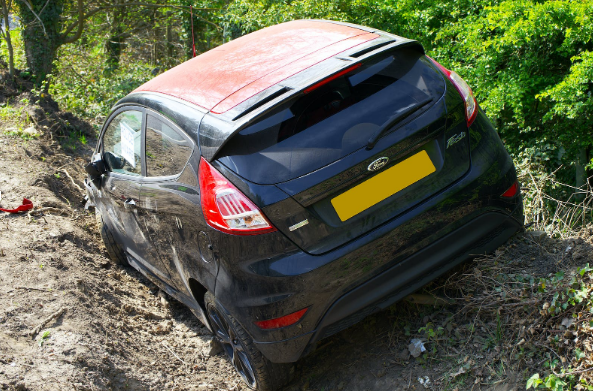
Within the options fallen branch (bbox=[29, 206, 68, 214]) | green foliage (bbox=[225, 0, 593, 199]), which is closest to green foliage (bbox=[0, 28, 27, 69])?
fallen branch (bbox=[29, 206, 68, 214])

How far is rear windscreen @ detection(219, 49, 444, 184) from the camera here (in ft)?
8.93

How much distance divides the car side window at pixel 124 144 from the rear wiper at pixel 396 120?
1728 mm

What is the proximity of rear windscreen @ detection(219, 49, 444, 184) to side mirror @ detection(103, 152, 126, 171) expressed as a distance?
1.71 m

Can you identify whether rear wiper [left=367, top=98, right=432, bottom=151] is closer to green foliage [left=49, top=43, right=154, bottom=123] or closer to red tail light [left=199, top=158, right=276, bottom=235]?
red tail light [left=199, top=158, right=276, bottom=235]

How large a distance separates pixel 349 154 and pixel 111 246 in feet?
10.3

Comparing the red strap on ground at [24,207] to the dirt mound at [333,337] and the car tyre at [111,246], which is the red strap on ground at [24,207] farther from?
the car tyre at [111,246]

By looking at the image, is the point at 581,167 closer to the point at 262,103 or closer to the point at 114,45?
the point at 262,103

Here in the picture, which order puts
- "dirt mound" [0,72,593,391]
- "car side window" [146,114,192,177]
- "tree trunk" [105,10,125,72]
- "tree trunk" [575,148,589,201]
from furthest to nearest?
"tree trunk" [105,10,125,72] < "tree trunk" [575,148,589,201] < "car side window" [146,114,192,177] < "dirt mound" [0,72,593,391]

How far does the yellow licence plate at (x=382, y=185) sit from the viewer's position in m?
2.78

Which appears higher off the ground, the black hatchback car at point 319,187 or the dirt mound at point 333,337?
the black hatchback car at point 319,187

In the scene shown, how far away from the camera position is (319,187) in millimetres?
2713

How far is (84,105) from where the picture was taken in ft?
34.0

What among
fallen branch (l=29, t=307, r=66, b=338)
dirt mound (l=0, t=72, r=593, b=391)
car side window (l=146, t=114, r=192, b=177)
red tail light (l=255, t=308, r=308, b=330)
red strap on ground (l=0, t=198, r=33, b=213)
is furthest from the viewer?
red strap on ground (l=0, t=198, r=33, b=213)

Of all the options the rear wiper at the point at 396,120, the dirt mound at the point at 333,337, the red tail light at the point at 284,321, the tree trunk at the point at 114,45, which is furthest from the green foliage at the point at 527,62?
the tree trunk at the point at 114,45
